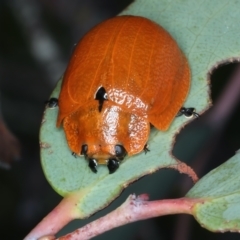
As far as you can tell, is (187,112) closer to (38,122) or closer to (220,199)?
(220,199)

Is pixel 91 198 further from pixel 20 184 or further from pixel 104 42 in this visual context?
pixel 20 184

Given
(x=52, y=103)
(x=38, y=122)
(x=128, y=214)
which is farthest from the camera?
(x=38, y=122)

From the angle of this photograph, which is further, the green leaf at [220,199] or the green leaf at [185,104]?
the green leaf at [185,104]

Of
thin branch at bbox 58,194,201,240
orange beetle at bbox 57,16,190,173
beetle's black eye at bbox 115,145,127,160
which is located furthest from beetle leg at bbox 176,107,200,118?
thin branch at bbox 58,194,201,240

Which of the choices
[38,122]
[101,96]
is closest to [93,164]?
[101,96]

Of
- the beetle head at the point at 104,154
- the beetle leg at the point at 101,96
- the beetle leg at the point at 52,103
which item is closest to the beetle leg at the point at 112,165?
the beetle head at the point at 104,154

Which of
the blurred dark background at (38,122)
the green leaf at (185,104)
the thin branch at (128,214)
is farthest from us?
the blurred dark background at (38,122)

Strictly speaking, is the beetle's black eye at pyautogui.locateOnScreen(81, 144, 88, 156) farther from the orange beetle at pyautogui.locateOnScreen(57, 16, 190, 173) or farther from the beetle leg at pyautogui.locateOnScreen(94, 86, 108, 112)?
the beetle leg at pyautogui.locateOnScreen(94, 86, 108, 112)

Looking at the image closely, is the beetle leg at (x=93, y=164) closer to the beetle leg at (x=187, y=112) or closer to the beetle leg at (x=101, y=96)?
the beetle leg at (x=101, y=96)
